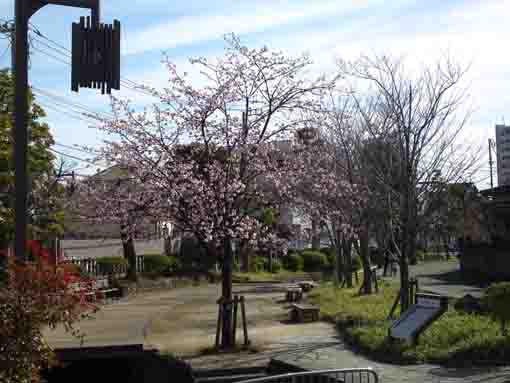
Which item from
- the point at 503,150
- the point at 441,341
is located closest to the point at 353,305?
the point at 441,341

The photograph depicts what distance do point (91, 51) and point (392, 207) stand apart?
360 inches

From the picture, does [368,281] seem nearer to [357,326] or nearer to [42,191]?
[357,326]

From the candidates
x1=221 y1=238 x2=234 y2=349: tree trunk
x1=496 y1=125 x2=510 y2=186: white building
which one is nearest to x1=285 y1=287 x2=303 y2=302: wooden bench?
x1=221 y1=238 x2=234 y2=349: tree trunk

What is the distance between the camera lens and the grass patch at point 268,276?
3854 cm

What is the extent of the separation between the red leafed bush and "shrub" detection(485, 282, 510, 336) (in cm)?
684

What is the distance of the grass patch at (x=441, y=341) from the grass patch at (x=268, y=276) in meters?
21.9

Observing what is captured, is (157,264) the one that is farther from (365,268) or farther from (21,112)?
(21,112)

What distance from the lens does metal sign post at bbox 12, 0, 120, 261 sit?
8875 mm

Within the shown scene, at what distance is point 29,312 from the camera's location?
7.86 m

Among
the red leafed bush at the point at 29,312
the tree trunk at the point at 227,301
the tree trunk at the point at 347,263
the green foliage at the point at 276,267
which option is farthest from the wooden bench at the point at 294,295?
the green foliage at the point at 276,267

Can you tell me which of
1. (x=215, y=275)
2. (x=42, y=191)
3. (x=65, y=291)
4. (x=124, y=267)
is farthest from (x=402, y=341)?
(x=215, y=275)

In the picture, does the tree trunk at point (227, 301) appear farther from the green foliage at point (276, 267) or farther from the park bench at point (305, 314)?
the green foliage at point (276, 267)

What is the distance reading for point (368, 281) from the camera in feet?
77.4

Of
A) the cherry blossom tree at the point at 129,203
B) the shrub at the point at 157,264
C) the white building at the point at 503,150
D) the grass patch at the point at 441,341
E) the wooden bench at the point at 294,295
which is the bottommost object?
the wooden bench at the point at 294,295
